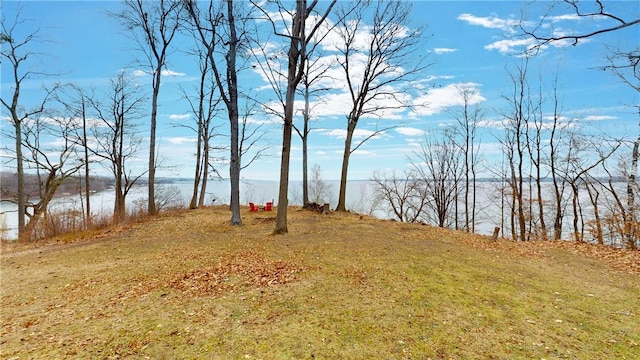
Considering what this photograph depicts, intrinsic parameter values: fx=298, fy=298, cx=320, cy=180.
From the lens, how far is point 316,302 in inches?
161

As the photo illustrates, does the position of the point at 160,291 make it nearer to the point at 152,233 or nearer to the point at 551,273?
the point at 152,233

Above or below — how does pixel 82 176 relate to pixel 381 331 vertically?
above

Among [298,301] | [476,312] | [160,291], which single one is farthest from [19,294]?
[476,312]

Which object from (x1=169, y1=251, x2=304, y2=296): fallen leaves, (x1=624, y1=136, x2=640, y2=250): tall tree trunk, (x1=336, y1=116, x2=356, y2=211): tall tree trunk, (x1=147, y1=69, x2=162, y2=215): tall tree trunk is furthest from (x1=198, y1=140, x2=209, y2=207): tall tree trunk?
(x1=624, y1=136, x2=640, y2=250): tall tree trunk

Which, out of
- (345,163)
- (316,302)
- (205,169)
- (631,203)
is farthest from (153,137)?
(631,203)

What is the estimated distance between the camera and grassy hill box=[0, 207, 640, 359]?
3.04 metres

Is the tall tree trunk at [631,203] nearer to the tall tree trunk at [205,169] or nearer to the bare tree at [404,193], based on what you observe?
the bare tree at [404,193]

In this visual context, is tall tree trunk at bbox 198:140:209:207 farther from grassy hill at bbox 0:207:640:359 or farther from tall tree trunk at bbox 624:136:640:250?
tall tree trunk at bbox 624:136:640:250

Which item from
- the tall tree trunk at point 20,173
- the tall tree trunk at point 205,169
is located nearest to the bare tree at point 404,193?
the tall tree trunk at point 205,169

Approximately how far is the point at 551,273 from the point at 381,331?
4.69 meters

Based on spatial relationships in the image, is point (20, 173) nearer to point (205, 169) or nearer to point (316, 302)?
point (205, 169)

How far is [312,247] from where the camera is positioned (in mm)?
7301

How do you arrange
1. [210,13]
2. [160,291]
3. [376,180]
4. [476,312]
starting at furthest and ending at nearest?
[376,180] < [210,13] < [160,291] < [476,312]

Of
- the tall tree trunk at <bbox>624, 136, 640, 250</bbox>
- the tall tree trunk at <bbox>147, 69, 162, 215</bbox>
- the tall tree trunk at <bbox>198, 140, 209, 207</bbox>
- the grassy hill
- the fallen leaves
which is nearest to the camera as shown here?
the grassy hill
